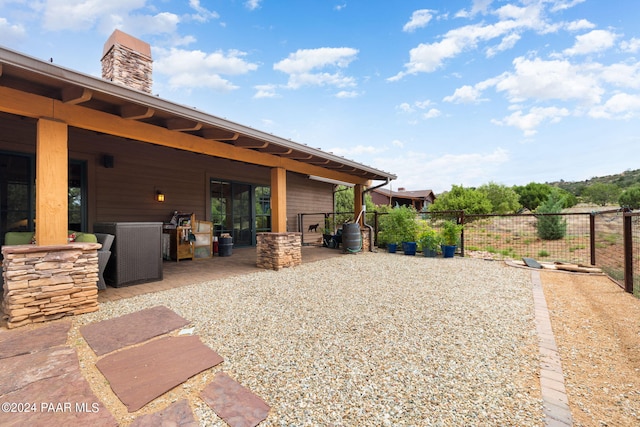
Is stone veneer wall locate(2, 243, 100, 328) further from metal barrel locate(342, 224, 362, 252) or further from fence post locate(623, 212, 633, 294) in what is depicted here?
fence post locate(623, 212, 633, 294)

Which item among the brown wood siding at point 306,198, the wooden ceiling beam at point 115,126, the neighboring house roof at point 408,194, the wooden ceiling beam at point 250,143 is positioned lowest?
the brown wood siding at point 306,198

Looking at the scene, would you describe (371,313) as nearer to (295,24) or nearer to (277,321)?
(277,321)

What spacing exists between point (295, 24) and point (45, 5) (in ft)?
21.7

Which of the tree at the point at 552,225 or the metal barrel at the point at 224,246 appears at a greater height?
the tree at the point at 552,225

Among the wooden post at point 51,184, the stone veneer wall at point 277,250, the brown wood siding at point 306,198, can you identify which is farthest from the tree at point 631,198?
the wooden post at point 51,184

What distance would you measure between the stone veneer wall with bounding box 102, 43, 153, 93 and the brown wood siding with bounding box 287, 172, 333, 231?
4663mm

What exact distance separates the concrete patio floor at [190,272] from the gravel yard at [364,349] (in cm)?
27

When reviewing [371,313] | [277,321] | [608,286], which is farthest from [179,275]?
[608,286]

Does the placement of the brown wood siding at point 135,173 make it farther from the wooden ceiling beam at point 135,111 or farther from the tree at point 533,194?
the tree at point 533,194

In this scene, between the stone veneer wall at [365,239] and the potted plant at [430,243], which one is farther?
the stone veneer wall at [365,239]

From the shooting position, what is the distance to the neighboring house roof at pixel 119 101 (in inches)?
95.4

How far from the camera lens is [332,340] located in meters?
2.31

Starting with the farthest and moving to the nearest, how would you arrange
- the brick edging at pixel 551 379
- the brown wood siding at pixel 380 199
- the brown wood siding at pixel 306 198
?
1. the brown wood siding at pixel 380 199
2. the brown wood siding at pixel 306 198
3. the brick edging at pixel 551 379

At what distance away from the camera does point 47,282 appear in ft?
8.60
